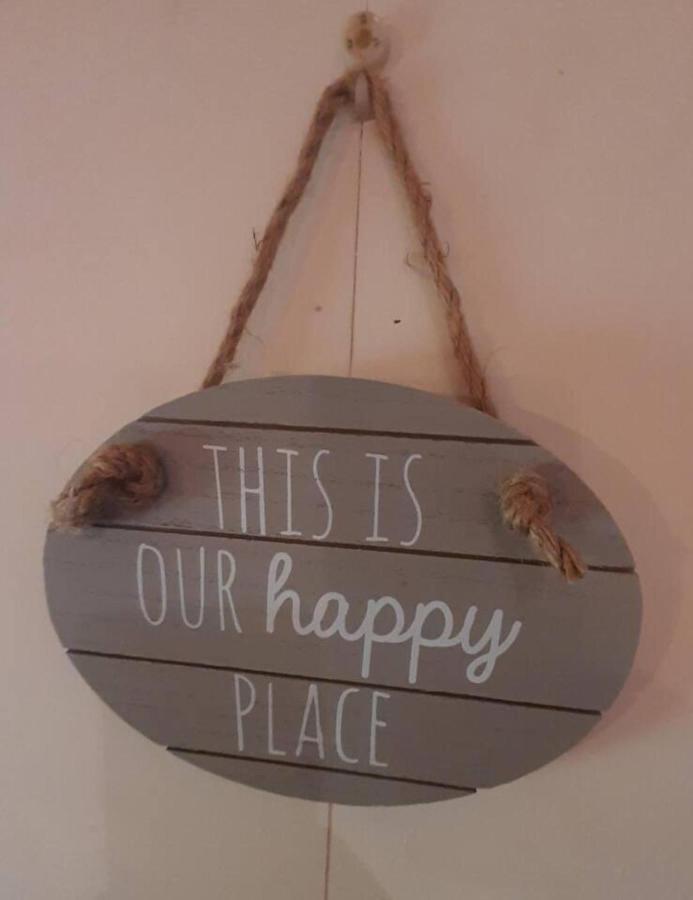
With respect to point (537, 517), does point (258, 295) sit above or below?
above

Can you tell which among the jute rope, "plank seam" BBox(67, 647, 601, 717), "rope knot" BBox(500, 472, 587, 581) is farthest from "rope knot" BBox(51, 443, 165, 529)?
"rope knot" BBox(500, 472, 587, 581)

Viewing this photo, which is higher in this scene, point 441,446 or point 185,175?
point 185,175

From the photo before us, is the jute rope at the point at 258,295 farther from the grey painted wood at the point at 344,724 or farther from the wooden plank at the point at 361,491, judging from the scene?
the grey painted wood at the point at 344,724

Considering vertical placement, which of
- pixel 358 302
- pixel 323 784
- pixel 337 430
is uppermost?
pixel 358 302

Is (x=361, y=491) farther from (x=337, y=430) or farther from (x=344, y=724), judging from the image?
(x=344, y=724)

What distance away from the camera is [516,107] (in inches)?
20.8

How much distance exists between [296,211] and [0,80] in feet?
0.92

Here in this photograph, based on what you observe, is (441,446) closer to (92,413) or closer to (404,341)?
(404,341)

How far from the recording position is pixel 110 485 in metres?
0.52

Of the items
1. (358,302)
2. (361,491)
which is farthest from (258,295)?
(361,491)

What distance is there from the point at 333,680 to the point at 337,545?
10 centimetres

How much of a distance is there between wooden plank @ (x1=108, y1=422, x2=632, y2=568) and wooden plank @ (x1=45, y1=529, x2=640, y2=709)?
0.01m

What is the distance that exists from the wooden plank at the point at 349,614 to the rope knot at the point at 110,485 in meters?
0.03

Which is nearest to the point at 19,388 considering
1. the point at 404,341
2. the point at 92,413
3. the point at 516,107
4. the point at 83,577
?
the point at 92,413
